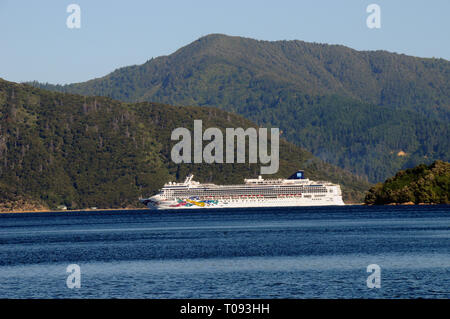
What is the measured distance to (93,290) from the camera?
49.9m

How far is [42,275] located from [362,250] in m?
31.3

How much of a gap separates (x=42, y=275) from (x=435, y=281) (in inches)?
1148

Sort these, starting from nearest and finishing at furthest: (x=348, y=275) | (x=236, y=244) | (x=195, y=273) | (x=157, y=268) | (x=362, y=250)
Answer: (x=348, y=275) < (x=195, y=273) < (x=157, y=268) < (x=362, y=250) < (x=236, y=244)
